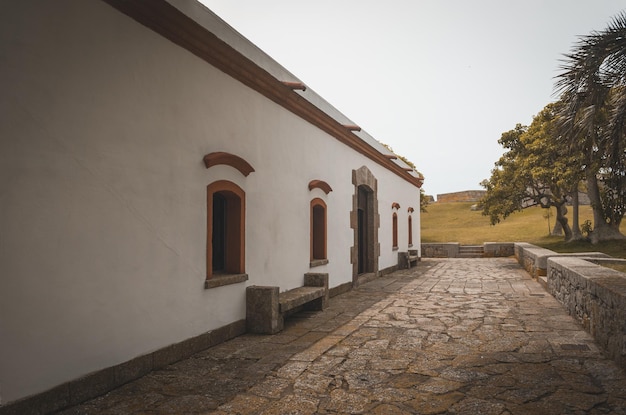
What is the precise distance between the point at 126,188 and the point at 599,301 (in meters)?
5.46

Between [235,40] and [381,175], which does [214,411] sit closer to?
[235,40]

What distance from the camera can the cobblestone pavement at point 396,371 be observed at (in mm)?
3600

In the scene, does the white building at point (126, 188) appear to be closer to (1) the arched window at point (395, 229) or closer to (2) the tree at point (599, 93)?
(2) the tree at point (599, 93)

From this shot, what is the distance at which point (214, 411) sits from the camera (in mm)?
3508

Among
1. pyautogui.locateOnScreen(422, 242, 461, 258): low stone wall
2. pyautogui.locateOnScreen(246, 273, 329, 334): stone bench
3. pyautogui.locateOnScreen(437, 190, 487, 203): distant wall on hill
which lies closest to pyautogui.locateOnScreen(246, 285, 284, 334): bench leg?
pyautogui.locateOnScreen(246, 273, 329, 334): stone bench

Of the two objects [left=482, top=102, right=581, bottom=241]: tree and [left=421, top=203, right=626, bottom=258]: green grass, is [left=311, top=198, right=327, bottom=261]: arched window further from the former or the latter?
[left=421, top=203, right=626, bottom=258]: green grass

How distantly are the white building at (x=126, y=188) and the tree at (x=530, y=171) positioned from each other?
1314 cm

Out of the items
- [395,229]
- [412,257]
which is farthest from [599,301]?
[412,257]

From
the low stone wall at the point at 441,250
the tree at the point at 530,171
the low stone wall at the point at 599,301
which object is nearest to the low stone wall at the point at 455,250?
the low stone wall at the point at 441,250

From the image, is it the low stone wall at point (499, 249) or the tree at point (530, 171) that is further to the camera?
the low stone wall at point (499, 249)

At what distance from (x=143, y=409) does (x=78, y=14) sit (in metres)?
3.34

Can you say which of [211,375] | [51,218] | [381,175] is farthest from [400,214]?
[51,218]

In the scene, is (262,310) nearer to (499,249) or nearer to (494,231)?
(499,249)

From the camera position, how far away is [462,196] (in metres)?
57.8
